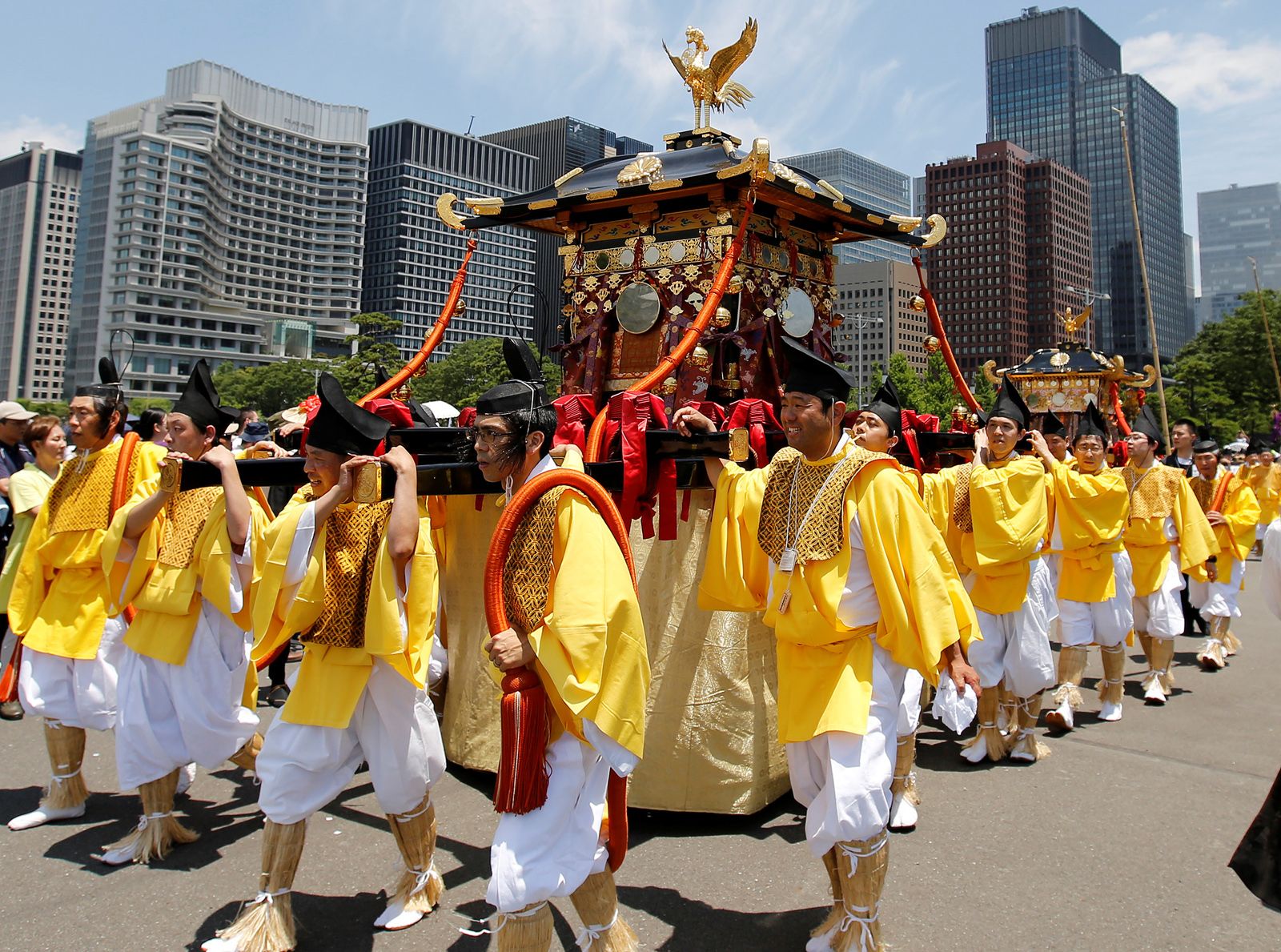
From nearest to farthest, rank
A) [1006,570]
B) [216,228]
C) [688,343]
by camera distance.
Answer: [688,343] < [1006,570] < [216,228]

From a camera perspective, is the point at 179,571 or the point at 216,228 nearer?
the point at 179,571

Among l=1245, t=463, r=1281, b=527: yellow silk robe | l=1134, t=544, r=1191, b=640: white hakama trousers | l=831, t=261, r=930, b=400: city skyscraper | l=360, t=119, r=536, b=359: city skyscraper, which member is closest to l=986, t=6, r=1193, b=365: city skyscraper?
l=831, t=261, r=930, b=400: city skyscraper

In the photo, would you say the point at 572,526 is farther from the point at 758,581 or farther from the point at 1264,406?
the point at 1264,406

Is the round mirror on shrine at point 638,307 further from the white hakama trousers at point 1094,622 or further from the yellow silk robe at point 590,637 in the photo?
the white hakama trousers at point 1094,622

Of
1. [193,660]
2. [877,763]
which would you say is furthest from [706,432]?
[193,660]

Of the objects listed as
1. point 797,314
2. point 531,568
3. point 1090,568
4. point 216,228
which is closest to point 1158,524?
point 1090,568

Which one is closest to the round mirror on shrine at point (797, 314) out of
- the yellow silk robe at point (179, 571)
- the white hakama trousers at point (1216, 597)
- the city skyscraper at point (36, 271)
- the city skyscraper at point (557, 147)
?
the yellow silk robe at point (179, 571)

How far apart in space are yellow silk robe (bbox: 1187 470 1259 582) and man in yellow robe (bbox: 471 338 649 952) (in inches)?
330

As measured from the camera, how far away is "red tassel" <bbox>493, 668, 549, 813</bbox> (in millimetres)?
2625

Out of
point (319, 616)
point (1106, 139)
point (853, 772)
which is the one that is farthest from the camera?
point (1106, 139)

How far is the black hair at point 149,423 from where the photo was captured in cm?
525

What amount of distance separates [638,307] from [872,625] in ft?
10.9

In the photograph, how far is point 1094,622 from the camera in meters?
6.77

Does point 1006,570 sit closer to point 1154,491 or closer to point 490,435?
point 1154,491
